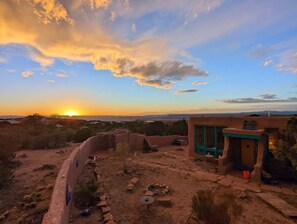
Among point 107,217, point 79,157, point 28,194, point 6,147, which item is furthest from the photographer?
point 6,147

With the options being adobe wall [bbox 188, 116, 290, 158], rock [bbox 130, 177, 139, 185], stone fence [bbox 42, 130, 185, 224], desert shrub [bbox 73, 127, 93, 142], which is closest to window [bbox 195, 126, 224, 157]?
adobe wall [bbox 188, 116, 290, 158]

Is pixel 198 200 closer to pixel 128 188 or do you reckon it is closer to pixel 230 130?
pixel 128 188

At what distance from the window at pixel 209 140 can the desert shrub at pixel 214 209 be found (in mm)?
8449

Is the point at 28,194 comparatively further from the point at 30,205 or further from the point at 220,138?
the point at 220,138

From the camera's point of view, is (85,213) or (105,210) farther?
(105,210)

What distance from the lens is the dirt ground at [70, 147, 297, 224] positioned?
309 inches

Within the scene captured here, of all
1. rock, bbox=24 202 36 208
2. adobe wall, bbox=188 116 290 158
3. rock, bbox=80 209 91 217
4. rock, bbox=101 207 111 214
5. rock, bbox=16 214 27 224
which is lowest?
rock, bbox=80 209 91 217

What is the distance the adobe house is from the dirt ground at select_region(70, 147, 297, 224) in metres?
1.26

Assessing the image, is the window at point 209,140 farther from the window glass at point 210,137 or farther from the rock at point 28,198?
the rock at point 28,198

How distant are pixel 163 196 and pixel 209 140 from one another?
7783 millimetres

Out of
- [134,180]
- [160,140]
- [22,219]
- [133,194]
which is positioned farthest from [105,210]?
[160,140]

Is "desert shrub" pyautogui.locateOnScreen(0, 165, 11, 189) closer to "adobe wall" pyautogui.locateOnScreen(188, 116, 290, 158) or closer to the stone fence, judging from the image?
the stone fence

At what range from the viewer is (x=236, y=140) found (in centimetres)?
1398

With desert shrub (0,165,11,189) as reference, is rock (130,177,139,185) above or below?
below
